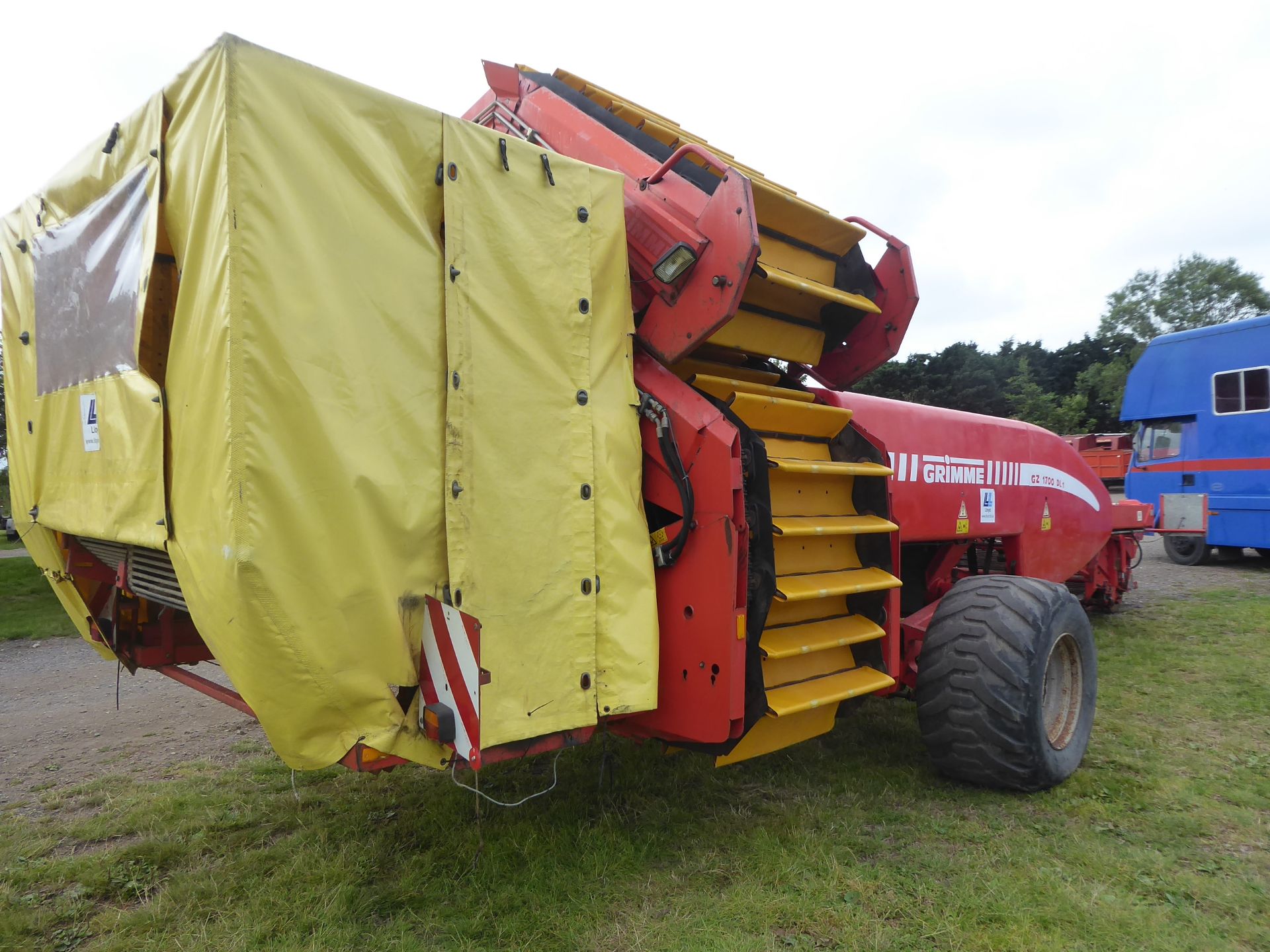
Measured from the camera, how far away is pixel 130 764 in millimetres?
4379

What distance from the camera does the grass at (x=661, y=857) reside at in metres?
2.66

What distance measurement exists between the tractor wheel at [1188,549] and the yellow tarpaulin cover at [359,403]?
14529 mm

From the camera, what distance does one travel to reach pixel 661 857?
10.4 ft

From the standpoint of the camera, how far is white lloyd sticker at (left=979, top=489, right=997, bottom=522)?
506 cm

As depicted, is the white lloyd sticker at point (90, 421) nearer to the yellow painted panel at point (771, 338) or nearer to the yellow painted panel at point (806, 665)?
the yellow painted panel at point (771, 338)

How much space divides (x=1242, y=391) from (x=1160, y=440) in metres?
1.64

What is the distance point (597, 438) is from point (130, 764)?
3463mm

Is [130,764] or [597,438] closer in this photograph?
[597,438]

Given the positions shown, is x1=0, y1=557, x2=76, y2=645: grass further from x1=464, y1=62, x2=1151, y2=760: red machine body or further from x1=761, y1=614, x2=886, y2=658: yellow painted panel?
x1=761, y1=614, x2=886, y2=658: yellow painted panel

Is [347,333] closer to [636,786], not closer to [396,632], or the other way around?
[396,632]

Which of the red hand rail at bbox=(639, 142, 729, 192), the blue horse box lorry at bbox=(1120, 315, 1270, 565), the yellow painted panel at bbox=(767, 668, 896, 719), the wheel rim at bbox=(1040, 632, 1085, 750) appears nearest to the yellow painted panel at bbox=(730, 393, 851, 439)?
the red hand rail at bbox=(639, 142, 729, 192)

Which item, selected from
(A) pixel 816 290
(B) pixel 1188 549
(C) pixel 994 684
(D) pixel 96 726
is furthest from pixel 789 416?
(B) pixel 1188 549

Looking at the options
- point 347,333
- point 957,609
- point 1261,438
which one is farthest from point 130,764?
point 1261,438

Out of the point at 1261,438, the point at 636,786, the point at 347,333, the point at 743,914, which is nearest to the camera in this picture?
the point at 347,333
